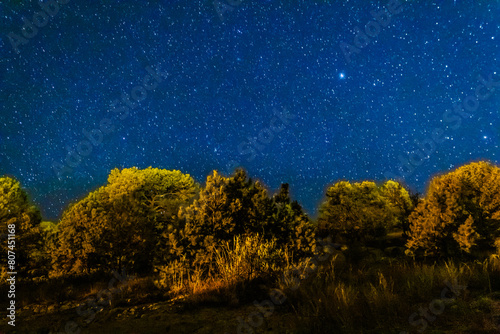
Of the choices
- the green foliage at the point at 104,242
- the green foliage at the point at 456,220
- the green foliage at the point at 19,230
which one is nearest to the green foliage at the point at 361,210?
the green foliage at the point at 456,220

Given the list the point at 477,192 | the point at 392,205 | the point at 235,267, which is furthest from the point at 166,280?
the point at 392,205

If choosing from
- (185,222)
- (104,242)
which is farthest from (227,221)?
(104,242)

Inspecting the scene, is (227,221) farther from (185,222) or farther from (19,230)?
(19,230)

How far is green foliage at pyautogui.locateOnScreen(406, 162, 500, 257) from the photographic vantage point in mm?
18547

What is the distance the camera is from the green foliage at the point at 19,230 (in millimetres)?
14383

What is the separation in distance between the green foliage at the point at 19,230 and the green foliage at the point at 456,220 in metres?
23.1

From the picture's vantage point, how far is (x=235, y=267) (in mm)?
6652

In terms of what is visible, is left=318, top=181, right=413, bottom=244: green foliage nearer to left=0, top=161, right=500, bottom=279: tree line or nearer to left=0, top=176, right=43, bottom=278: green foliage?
left=0, top=161, right=500, bottom=279: tree line

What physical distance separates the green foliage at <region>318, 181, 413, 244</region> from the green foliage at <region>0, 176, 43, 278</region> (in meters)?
27.4

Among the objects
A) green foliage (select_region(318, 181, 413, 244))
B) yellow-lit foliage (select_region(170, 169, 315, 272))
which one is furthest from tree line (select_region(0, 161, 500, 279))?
green foliage (select_region(318, 181, 413, 244))

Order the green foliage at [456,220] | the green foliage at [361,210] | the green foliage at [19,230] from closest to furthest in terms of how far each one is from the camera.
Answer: the green foliage at [19,230], the green foliage at [456,220], the green foliage at [361,210]

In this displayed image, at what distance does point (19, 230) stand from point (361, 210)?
3204 centimetres

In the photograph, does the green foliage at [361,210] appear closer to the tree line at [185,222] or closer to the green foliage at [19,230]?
the tree line at [185,222]

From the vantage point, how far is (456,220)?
19281mm
